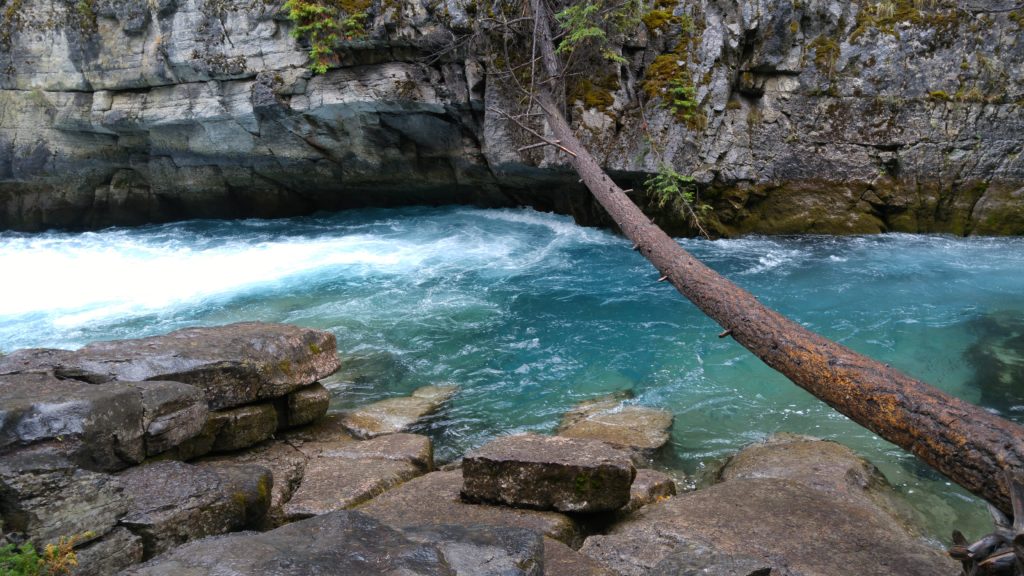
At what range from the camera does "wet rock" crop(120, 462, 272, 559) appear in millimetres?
4273

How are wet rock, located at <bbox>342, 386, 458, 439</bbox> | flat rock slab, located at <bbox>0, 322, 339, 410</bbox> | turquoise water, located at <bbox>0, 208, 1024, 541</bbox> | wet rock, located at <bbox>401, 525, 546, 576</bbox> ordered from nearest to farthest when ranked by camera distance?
1. wet rock, located at <bbox>401, 525, 546, 576</bbox>
2. flat rock slab, located at <bbox>0, 322, 339, 410</bbox>
3. wet rock, located at <bbox>342, 386, 458, 439</bbox>
4. turquoise water, located at <bbox>0, 208, 1024, 541</bbox>

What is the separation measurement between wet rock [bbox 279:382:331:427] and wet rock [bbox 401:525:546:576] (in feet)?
13.1

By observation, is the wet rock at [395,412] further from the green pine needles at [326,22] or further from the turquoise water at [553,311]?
the green pine needles at [326,22]

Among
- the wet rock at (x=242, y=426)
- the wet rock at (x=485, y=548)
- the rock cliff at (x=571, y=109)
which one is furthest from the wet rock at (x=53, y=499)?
the rock cliff at (x=571, y=109)

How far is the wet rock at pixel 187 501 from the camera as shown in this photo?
14.0 feet

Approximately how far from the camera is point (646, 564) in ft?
13.6

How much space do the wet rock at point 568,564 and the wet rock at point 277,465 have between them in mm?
2301

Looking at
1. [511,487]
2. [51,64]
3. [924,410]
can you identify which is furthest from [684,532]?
[51,64]

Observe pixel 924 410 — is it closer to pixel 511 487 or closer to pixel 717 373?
pixel 511 487

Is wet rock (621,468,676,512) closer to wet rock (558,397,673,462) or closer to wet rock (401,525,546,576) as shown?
wet rock (558,397,673,462)

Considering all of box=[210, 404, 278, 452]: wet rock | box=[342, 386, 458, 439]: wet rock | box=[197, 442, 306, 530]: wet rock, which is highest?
box=[210, 404, 278, 452]: wet rock

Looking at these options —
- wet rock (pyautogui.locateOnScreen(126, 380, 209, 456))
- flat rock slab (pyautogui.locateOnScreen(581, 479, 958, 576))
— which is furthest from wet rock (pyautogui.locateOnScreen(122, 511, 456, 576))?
wet rock (pyautogui.locateOnScreen(126, 380, 209, 456))

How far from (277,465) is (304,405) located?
3.04 ft

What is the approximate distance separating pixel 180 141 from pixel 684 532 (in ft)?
52.2
